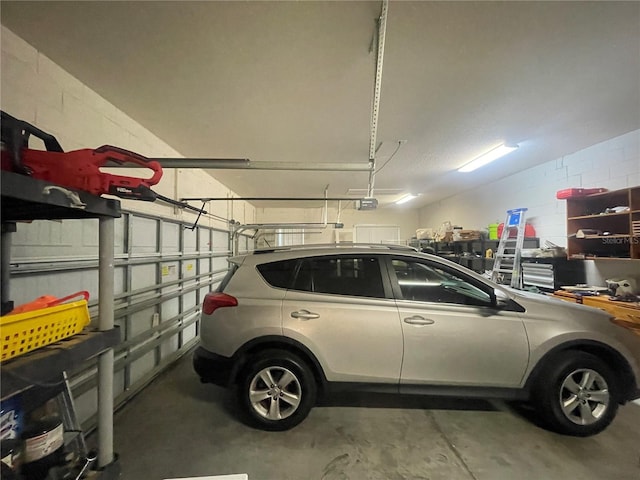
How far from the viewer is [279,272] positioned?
2461 mm

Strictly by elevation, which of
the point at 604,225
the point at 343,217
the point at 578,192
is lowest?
the point at 604,225

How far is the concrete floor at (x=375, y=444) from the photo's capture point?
6.06 ft

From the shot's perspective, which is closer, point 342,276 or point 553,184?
point 342,276

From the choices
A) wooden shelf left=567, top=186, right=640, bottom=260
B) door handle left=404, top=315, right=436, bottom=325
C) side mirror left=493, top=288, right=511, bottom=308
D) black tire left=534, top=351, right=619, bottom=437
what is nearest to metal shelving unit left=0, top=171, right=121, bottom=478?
door handle left=404, top=315, right=436, bottom=325

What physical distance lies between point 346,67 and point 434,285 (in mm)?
1920

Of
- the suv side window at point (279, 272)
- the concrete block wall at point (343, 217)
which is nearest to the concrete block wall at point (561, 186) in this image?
the concrete block wall at point (343, 217)

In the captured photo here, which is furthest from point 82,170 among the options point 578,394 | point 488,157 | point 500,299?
point 488,157

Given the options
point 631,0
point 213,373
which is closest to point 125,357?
point 213,373

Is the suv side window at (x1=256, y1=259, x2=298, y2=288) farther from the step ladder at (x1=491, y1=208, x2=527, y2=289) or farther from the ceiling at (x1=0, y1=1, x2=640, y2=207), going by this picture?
the step ladder at (x1=491, y1=208, x2=527, y2=289)

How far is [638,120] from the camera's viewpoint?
3.06m

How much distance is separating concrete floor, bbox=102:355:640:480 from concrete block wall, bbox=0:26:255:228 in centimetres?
213

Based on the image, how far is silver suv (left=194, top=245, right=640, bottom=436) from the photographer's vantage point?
2.19 metres

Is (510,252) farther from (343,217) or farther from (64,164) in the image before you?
(64,164)

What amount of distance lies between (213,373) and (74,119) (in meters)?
2.30
